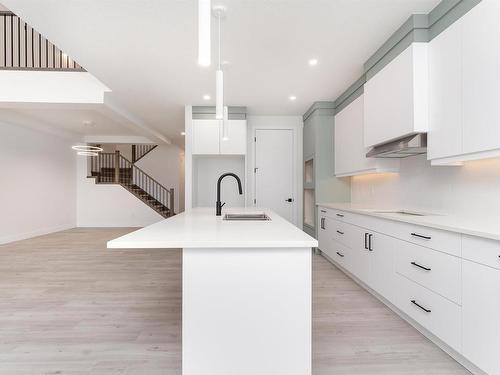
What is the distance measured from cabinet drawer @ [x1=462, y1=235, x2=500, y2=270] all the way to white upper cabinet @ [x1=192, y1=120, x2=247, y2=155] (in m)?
3.70

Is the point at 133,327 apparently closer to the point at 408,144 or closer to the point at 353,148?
the point at 408,144

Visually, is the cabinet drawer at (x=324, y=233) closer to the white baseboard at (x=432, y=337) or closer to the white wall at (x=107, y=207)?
the white baseboard at (x=432, y=337)

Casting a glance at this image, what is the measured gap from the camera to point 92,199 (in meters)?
8.24

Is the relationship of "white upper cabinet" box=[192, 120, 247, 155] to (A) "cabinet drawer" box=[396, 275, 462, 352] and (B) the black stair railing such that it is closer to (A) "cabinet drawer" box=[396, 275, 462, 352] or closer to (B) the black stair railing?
(A) "cabinet drawer" box=[396, 275, 462, 352]

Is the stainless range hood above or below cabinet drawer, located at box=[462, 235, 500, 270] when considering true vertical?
above

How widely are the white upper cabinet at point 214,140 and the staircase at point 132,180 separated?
425 centimetres

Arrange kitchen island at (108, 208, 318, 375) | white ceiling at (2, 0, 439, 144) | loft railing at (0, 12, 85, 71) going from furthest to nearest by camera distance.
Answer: loft railing at (0, 12, 85, 71), white ceiling at (2, 0, 439, 144), kitchen island at (108, 208, 318, 375)

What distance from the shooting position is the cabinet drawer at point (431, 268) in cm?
172

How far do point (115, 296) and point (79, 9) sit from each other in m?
2.72

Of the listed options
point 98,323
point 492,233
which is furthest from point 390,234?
point 98,323

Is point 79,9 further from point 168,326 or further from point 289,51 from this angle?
point 168,326

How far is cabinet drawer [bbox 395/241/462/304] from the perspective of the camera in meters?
1.72

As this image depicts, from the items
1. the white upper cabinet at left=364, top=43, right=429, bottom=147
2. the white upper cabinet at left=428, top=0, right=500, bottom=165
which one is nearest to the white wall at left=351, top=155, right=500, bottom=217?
the white upper cabinet at left=428, top=0, right=500, bottom=165

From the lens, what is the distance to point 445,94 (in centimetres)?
214
